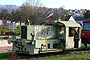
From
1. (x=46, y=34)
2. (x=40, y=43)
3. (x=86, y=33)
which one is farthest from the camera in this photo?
(x=86, y=33)

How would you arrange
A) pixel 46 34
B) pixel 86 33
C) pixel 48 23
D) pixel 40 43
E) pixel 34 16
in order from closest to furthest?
pixel 40 43, pixel 46 34, pixel 48 23, pixel 86 33, pixel 34 16

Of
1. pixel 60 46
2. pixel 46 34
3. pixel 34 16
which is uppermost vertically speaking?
pixel 34 16

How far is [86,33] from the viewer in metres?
17.2

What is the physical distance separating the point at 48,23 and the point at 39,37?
5.81ft

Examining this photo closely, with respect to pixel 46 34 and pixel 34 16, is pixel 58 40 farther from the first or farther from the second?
pixel 34 16

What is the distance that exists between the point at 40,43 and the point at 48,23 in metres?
2.46

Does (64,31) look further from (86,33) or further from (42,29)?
(86,33)

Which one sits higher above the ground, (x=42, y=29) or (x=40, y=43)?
(x=42, y=29)

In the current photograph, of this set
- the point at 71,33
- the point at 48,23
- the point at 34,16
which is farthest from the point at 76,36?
the point at 34,16

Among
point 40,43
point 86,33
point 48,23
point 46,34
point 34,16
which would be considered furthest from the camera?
point 34,16

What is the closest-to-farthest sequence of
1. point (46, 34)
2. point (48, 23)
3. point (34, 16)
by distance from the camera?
1. point (46, 34)
2. point (48, 23)
3. point (34, 16)

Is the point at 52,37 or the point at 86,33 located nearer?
the point at 52,37

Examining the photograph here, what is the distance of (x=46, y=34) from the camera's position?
44.9 ft

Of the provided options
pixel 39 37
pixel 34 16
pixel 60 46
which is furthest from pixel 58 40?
pixel 34 16
